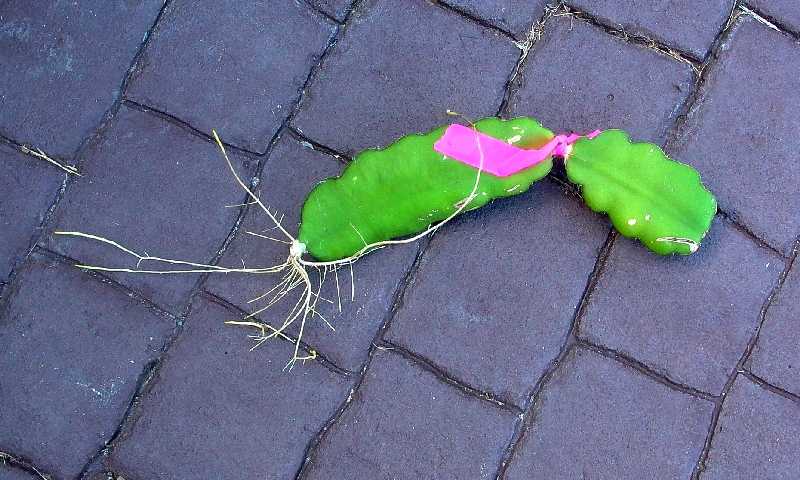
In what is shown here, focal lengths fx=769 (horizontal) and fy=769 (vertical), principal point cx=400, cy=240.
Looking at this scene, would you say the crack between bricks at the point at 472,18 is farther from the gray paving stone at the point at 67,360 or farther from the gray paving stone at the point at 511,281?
the gray paving stone at the point at 67,360

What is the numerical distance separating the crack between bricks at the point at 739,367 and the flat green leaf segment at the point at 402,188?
2.34 ft

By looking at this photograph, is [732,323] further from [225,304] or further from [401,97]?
[225,304]

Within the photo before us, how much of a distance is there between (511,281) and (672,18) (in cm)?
83

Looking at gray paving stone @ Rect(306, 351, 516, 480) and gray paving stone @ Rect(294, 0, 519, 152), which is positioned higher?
gray paving stone @ Rect(294, 0, 519, 152)

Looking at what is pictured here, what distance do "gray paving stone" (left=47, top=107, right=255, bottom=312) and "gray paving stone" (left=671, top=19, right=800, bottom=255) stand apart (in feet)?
4.04

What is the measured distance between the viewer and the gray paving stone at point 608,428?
2.01m

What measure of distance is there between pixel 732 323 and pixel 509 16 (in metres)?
1.01

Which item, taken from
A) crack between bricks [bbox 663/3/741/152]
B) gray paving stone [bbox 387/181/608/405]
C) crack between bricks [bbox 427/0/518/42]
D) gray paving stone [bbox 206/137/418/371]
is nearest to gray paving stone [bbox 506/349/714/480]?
gray paving stone [bbox 387/181/608/405]

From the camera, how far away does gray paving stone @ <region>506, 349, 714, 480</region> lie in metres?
2.01

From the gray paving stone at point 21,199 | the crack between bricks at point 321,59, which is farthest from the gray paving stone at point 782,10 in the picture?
the gray paving stone at point 21,199

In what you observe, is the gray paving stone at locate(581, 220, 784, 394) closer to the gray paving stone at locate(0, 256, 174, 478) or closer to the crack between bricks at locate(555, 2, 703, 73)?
the crack between bricks at locate(555, 2, 703, 73)

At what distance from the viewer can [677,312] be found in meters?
2.03

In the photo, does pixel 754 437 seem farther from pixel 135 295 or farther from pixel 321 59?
pixel 135 295

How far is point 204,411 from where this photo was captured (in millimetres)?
2023
